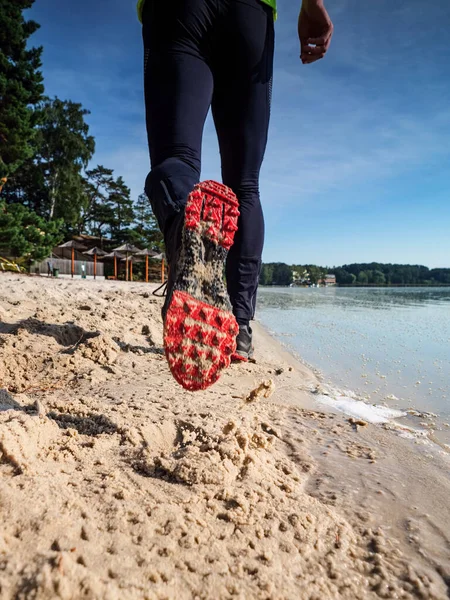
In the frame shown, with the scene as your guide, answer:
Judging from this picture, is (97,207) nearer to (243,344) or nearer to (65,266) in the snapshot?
(65,266)

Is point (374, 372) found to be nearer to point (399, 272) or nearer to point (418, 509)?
point (418, 509)

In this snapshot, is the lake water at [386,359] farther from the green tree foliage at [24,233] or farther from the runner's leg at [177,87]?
the green tree foliage at [24,233]

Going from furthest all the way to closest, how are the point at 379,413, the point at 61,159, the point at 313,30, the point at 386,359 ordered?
the point at 61,159, the point at 386,359, the point at 313,30, the point at 379,413

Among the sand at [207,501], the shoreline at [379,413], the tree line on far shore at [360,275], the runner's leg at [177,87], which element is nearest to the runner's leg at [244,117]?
the runner's leg at [177,87]

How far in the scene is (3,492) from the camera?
2.08 ft

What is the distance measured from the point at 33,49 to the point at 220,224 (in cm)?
1989

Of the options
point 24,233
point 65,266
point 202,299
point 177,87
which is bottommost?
point 202,299

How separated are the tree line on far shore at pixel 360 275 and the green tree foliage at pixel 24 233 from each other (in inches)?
575

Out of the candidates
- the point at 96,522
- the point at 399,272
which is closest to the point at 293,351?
the point at 96,522

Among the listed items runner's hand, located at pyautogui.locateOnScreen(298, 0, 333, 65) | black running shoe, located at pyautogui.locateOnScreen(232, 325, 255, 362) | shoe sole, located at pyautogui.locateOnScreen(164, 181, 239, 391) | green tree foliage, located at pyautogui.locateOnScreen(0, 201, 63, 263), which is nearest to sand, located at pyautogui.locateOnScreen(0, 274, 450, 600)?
shoe sole, located at pyautogui.locateOnScreen(164, 181, 239, 391)

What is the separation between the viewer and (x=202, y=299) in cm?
104

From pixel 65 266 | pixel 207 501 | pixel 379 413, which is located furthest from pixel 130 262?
pixel 207 501

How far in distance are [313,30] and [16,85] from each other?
56.0ft

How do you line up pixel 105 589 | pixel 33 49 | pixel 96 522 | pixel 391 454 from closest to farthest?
pixel 105 589
pixel 96 522
pixel 391 454
pixel 33 49
